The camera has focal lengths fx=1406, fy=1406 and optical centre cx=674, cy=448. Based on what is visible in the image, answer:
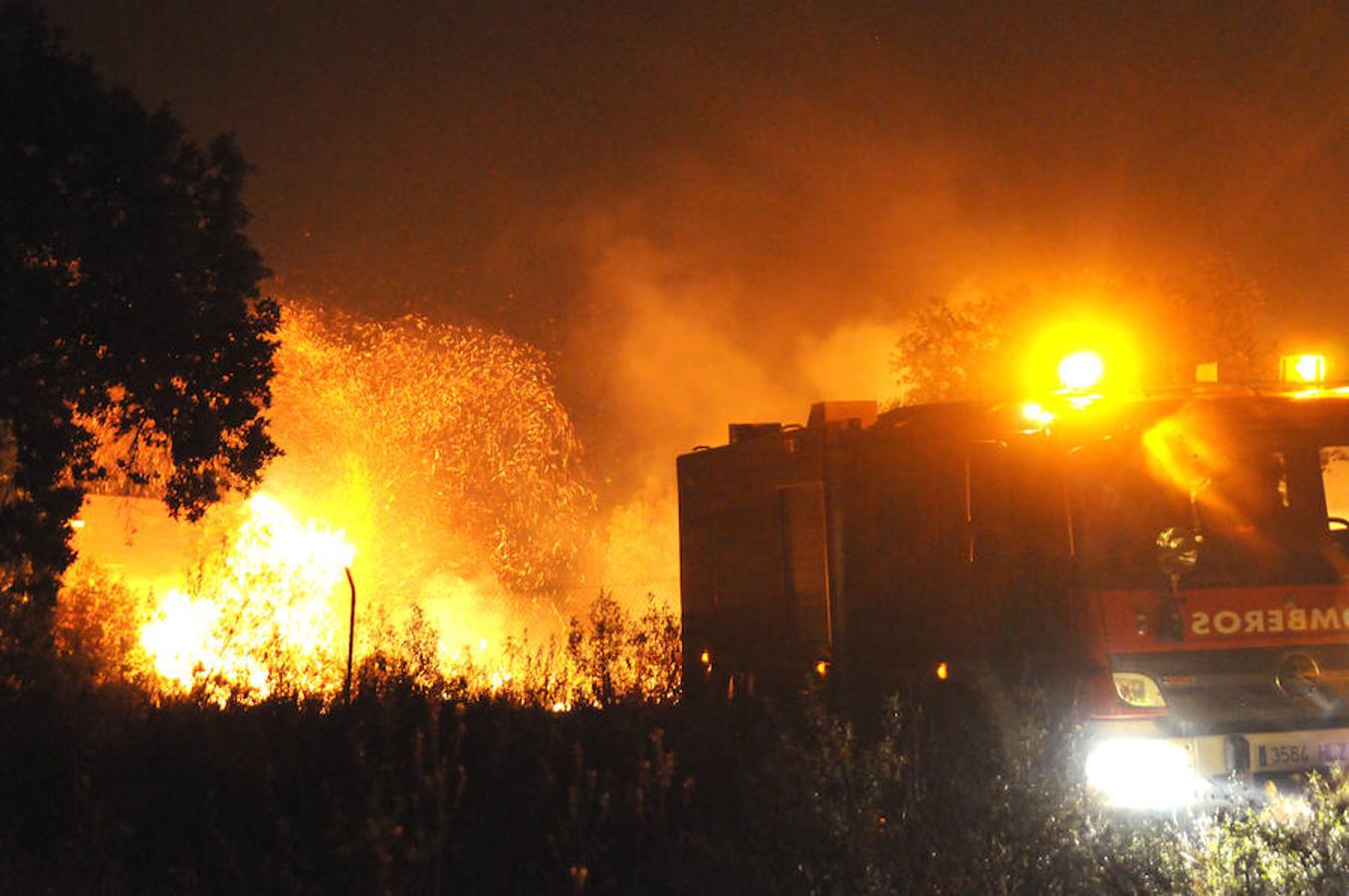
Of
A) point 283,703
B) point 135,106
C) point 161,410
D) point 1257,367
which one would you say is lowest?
point 283,703

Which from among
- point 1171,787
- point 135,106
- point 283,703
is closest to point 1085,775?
point 1171,787

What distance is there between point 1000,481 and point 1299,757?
84.5 inches

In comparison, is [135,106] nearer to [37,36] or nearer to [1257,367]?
[37,36]

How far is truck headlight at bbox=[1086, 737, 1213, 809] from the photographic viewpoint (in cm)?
716

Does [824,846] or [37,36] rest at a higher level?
[37,36]

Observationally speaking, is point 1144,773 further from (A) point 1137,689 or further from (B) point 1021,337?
(B) point 1021,337

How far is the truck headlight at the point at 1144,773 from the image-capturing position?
23.5ft

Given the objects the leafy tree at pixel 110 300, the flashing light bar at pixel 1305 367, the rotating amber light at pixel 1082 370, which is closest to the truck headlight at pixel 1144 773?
the rotating amber light at pixel 1082 370

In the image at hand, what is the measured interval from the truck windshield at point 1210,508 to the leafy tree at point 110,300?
838 cm

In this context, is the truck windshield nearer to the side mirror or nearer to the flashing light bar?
the side mirror

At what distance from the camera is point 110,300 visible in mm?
12430

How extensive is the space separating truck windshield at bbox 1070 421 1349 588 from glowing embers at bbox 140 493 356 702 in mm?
5230

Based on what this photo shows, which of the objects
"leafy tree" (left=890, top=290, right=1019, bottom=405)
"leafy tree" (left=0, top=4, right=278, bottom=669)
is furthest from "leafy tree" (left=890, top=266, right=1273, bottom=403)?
"leafy tree" (left=0, top=4, right=278, bottom=669)

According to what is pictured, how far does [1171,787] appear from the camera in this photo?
23.6 feet
